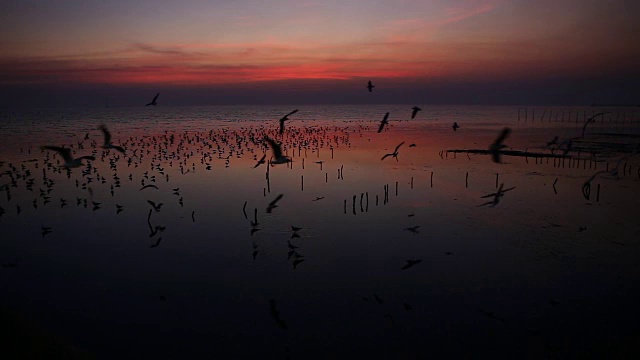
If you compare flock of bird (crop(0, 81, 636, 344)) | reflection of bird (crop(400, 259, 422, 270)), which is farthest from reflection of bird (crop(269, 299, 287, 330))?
reflection of bird (crop(400, 259, 422, 270))

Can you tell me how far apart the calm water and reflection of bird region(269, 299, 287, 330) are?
5.1 inches

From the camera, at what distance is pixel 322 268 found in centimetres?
1816

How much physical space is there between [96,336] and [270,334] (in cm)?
518

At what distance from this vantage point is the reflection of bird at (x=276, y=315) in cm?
1397

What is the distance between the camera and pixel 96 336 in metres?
13.1

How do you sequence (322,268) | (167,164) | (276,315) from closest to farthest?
(276,315)
(322,268)
(167,164)

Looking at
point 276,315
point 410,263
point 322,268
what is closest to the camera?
point 276,315

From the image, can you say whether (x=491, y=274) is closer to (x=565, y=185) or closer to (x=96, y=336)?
(x=96, y=336)

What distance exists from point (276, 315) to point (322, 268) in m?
4.00

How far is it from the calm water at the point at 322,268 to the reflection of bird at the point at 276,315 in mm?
129

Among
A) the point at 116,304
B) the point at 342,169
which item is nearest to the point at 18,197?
the point at 116,304

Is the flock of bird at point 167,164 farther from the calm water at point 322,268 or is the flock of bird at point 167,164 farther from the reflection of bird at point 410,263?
the calm water at point 322,268

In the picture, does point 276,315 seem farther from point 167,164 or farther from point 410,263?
point 167,164

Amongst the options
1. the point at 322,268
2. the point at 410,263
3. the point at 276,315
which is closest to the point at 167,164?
the point at 322,268
